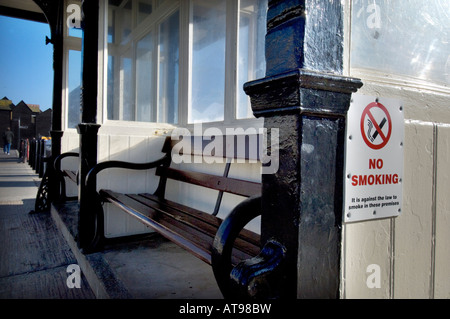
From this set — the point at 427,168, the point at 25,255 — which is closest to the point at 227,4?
the point at 427,168

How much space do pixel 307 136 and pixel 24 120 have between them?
47.5 meters

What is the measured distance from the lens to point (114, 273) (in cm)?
232

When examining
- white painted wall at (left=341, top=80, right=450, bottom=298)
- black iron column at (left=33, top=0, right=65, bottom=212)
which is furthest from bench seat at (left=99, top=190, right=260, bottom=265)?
black iron column at (left=33, top=0, right=65, bottom=212)

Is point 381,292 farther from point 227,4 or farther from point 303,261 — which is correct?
point 227,4

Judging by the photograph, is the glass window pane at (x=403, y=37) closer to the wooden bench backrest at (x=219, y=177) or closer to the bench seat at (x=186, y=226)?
the wooden bench backrest at (x=219, y=177)

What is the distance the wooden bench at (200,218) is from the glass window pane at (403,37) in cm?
66

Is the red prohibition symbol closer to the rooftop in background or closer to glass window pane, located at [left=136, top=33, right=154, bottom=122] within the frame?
glass window pane, located at [left=136, top=33, right=154, bottom=122]

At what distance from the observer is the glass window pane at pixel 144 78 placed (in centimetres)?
465

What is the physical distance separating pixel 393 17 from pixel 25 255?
3390mm

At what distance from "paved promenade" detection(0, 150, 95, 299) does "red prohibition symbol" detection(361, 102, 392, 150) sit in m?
2.14

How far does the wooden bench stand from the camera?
1180 mm

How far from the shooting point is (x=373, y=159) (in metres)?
1.06

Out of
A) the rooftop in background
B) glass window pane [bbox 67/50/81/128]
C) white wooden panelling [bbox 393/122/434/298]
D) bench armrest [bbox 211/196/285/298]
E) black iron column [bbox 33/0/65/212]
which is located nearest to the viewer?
bench armrest [bbox 211/196/285/298]

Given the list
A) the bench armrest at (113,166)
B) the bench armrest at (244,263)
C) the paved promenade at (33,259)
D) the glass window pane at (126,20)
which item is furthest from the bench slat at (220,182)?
the glass window pane at (126,20)
